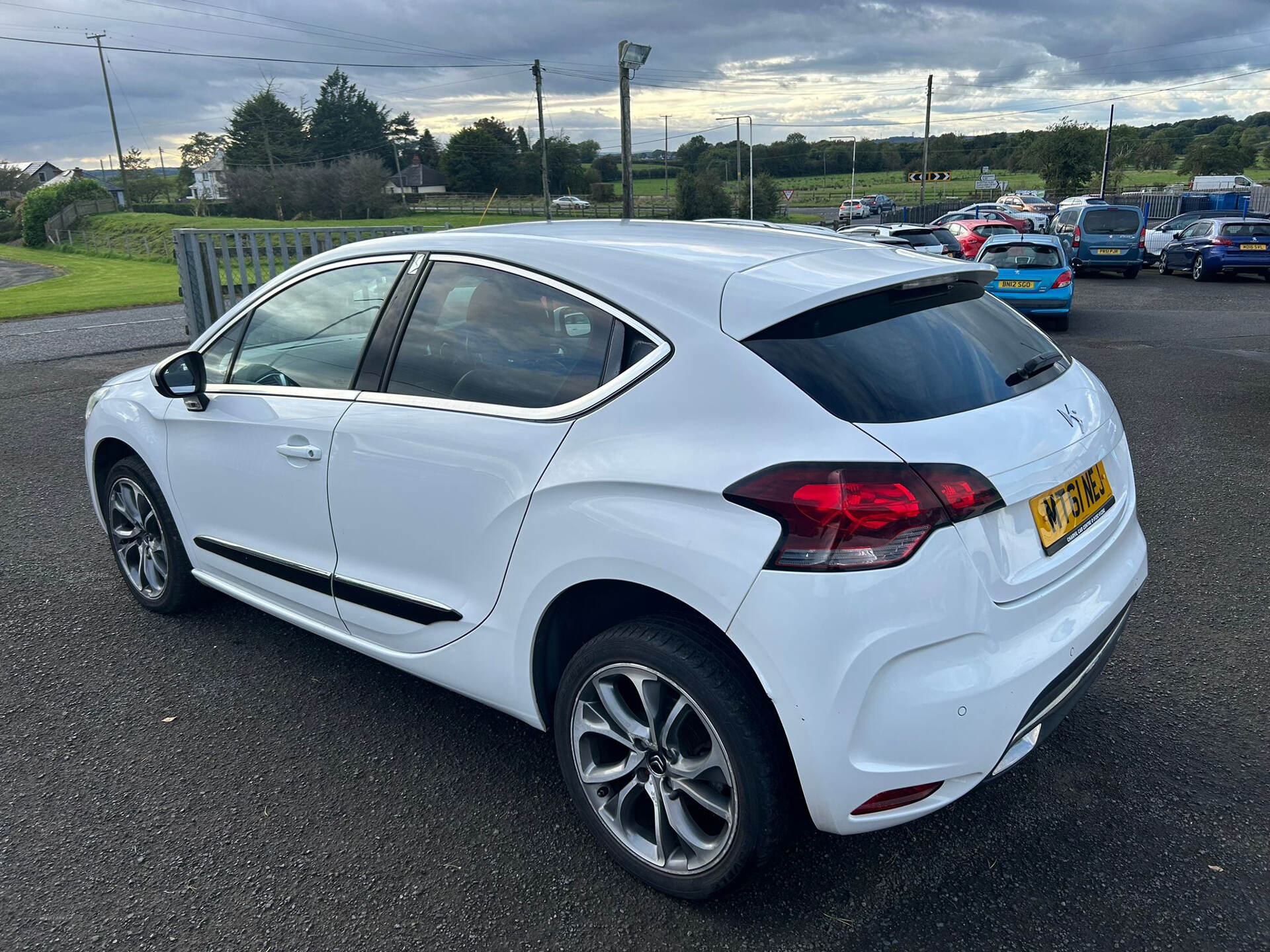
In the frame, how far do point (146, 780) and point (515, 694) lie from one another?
53.7 inches

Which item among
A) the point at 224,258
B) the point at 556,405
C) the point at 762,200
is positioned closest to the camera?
the point at 556,405

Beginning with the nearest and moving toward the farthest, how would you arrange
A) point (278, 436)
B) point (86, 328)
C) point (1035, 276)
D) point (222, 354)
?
point (278, 436) < point (222, 354) < point (1035, 276) < point (86, 328)

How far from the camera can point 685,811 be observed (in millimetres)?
2389

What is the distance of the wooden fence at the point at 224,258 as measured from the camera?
10.0 m

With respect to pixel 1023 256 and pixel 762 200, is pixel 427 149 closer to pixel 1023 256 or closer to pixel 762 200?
pixel 762 200

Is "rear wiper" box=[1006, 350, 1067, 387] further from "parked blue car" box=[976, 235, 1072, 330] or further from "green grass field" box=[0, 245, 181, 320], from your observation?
"green grass field" box=[0, 245, 181, 320]


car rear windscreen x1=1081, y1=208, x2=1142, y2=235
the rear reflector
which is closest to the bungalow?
car rear windscreen x1=1081, y1=208, x2=1142, y2=235

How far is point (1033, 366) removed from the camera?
105 inches

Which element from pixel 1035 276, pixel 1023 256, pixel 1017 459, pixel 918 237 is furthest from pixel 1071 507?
pixel 918 237

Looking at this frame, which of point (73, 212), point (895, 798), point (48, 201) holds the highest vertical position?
point (48, 201)

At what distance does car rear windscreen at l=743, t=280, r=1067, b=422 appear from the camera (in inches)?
84.5

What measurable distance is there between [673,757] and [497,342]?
4.28 ft

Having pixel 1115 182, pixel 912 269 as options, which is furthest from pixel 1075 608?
pixel 1115 182

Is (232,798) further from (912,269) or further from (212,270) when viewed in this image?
(212,270)
